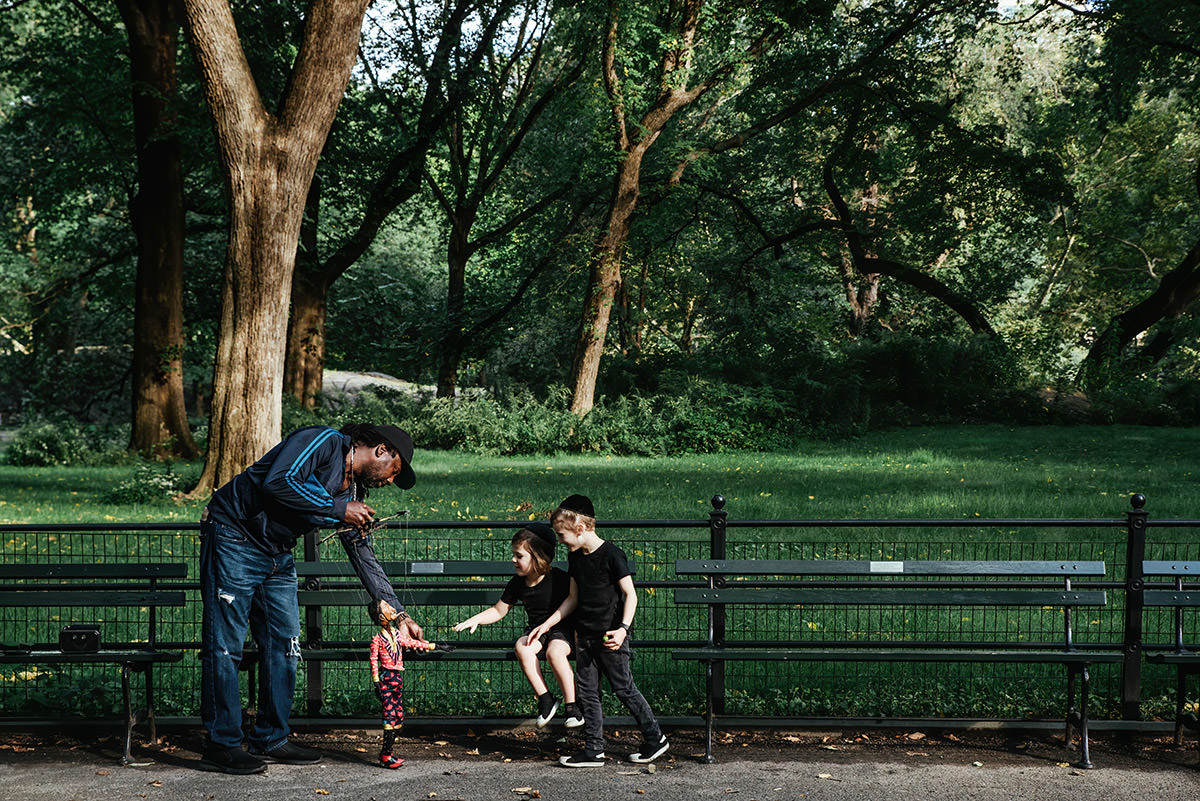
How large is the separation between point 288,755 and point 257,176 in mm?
8299

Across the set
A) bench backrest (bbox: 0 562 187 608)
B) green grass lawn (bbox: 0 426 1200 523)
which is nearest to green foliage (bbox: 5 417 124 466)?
green grass lawn (bbox: 0 426 1200 523)

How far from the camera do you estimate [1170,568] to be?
5.72m

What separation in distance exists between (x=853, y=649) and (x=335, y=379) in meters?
33.6

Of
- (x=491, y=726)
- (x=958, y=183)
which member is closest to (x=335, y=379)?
(x=958, y=183)

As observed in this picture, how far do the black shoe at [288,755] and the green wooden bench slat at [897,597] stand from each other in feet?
6.54

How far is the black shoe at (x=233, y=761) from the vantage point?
199 inches

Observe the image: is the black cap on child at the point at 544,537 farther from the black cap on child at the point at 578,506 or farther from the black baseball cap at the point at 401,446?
the black baseball cap at the point at 401,446

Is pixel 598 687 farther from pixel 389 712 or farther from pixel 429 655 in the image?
pixel 389 712

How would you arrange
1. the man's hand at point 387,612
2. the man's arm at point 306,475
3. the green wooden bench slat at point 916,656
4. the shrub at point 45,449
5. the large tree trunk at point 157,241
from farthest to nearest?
the shrub at point 45,449 < the large tree trunk at point 157,241 < the green wooden bench slat at point 916,656 < the man's hand at point 387,612 < the man's arm at point 306,475

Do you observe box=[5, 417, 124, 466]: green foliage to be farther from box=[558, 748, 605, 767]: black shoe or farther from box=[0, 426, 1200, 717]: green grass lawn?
box=[558, 748, 605, 767]: black shoe

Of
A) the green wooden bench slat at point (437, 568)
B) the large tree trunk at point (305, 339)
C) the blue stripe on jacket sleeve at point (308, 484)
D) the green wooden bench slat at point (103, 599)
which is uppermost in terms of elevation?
the large tree trunk at point (305, 339)

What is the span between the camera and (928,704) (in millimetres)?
6152

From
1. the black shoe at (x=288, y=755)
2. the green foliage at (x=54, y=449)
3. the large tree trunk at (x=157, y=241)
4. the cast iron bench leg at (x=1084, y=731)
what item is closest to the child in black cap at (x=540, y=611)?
the black shoe at (x=288, y=755)

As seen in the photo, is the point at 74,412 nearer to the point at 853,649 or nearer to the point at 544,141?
the point at 544,141
